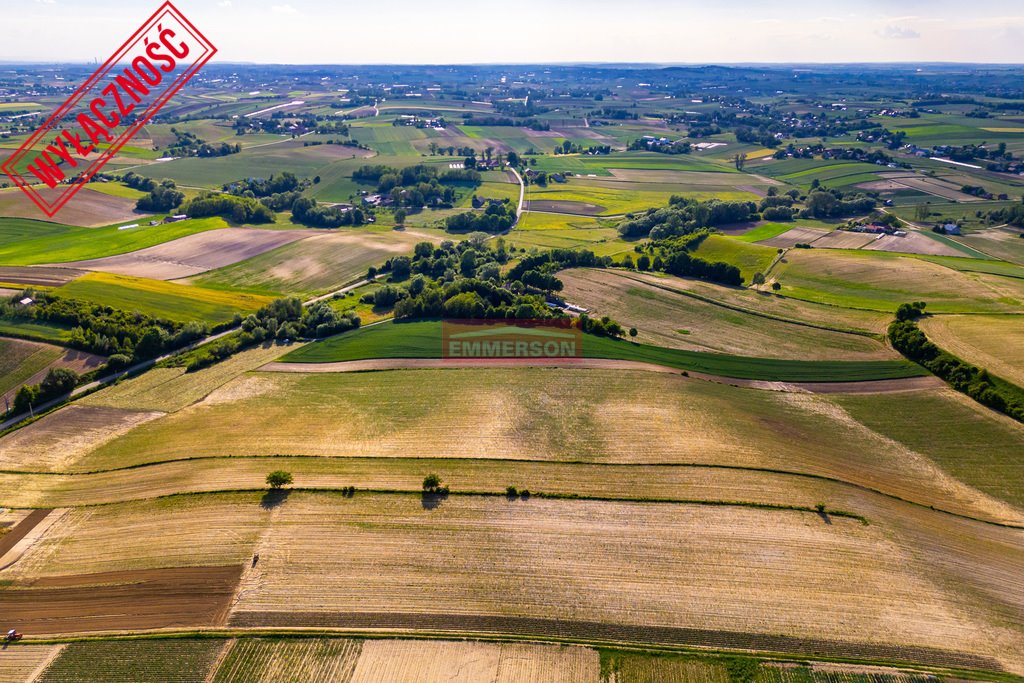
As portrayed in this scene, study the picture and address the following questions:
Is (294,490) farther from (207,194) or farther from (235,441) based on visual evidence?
(207,194)

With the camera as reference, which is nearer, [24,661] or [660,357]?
[24,661]

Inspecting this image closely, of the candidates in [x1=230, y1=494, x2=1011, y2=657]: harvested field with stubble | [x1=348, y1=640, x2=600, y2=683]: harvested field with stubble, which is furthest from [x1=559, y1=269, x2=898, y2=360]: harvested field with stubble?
[x1=348, y1=640, x2=600, y2=683]: harvested field with stubble

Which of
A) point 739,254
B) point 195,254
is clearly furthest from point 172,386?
point 739,254

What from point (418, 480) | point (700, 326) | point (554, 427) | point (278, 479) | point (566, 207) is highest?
point (566, 207)

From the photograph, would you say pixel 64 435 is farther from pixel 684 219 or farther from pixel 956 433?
pixel 684 219

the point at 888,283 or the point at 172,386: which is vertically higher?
the point at 888,283

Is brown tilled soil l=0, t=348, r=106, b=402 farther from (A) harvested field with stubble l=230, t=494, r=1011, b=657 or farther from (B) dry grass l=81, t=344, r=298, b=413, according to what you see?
(A) harvested field with stubble l=230, t=494, r=1011, b=657
